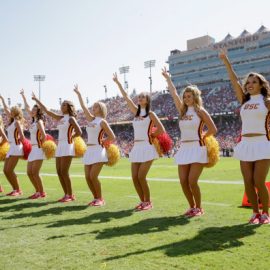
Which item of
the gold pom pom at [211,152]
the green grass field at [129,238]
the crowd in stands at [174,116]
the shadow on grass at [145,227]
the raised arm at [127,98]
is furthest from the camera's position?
the crowd in stands at [174,116]

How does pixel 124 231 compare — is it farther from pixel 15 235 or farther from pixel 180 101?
pixel 180 101

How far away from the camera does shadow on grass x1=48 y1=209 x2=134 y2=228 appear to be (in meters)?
5.33

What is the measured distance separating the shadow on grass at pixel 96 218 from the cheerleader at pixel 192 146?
97 cm

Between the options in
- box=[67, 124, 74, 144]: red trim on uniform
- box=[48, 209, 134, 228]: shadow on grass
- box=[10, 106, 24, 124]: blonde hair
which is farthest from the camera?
box=[10, 106, 24, 124]: blonde hair

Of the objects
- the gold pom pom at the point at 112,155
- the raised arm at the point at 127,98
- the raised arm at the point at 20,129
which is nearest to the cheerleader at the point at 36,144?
the raised arm at the point at 20,129

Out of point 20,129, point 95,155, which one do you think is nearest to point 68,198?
point 95,155

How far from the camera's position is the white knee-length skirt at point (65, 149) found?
738cm

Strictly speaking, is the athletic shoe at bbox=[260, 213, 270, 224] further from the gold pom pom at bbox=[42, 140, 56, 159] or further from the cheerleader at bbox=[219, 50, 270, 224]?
the gold pom pom at bbox=[42, 140, 56, 159]

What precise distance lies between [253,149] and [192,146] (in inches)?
40.6

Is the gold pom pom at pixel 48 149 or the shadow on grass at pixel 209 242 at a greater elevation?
the gold pom pom at pixel 48 149

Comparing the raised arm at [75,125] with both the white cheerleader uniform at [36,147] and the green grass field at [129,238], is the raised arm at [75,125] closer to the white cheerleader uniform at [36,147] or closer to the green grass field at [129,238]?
the white cheerleader uniform at [36,147]

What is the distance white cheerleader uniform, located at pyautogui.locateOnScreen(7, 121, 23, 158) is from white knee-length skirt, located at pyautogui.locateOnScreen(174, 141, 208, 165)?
4.08 meters

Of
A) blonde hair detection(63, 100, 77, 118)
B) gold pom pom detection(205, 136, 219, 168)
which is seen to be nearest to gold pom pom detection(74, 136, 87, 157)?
blonde hair detection(63, 100, 77, 118)

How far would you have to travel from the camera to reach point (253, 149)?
4766mm
